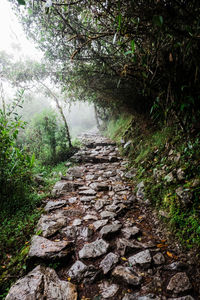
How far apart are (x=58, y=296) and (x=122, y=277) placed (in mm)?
707

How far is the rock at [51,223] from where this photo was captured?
247 centimetres

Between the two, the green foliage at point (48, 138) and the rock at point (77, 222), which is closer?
the rock at point (77, 222)

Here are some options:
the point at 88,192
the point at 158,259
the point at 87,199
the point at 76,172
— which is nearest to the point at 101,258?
the point at 158,259

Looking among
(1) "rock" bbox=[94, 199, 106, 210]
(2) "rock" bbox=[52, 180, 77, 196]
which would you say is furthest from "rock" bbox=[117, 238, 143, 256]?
(2) "rock" bbox=[52, 180, 77, 196]

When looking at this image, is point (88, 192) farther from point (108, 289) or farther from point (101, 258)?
point (108, 289)

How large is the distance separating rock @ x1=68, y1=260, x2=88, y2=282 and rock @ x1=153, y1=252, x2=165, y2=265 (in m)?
0.87

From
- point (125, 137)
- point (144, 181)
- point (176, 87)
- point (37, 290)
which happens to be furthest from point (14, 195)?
point (125, 137)

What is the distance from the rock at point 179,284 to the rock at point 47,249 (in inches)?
51.5

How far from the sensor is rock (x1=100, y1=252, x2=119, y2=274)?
1.82 metres

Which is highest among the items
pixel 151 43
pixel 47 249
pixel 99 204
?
pixel 151 43

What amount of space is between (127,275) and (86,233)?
3.12ft

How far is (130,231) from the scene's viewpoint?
7.77 feet

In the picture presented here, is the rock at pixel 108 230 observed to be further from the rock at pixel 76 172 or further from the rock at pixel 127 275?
the rock at pixel 76 172

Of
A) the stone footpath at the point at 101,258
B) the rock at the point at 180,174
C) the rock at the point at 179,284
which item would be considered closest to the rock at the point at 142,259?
the stone footpath at the point at 101,258
